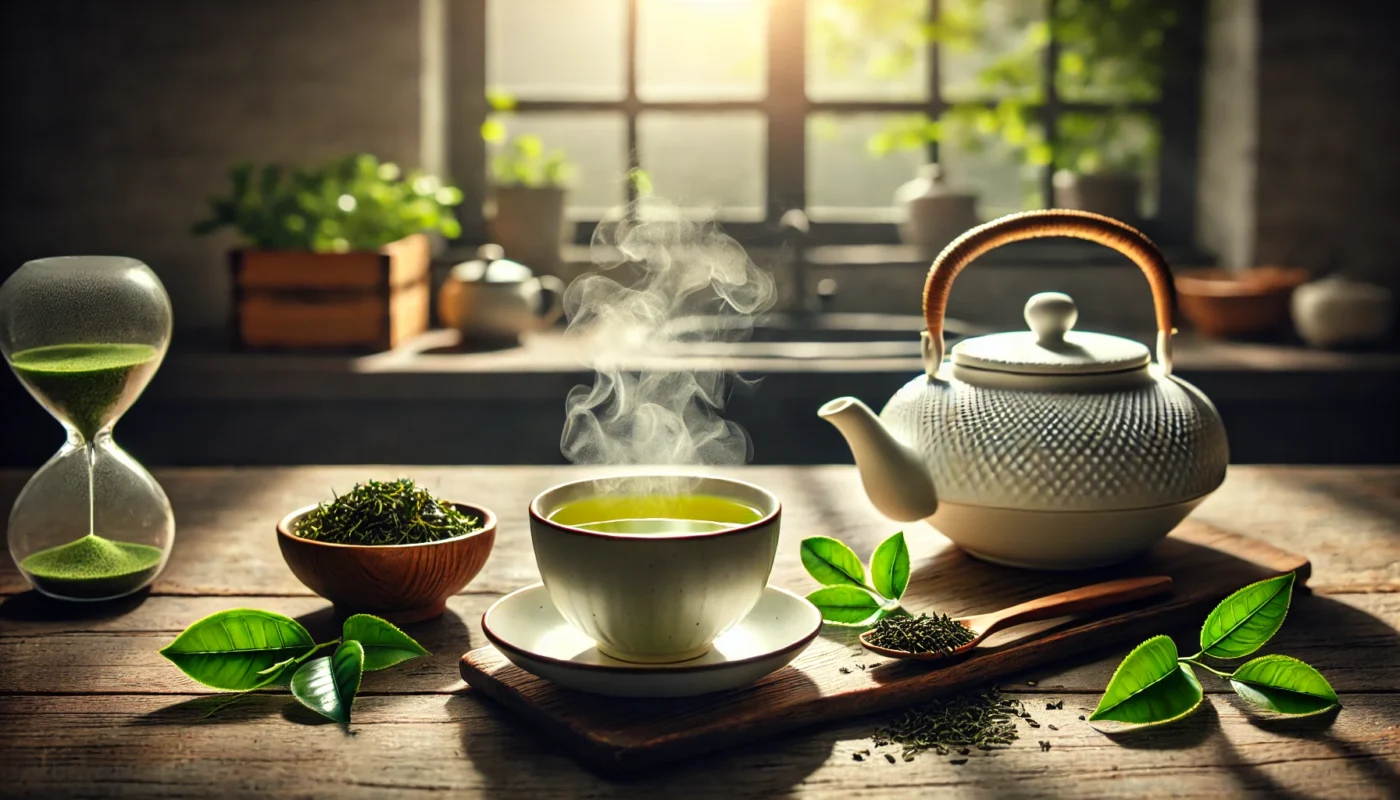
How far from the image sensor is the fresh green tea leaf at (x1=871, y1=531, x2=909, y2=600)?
939mm

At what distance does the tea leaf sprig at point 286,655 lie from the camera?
79 centimetres

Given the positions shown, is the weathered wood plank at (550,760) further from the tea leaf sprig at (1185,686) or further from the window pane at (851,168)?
the window pane at (851,168)

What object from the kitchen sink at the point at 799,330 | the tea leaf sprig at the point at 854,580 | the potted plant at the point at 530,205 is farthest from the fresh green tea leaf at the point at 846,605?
the potted plant at the point at 530,205

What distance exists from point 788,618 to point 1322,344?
6.82 ft

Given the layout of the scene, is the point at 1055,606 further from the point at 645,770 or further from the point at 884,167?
the point at 884,167

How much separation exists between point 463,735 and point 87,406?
1.43 feet

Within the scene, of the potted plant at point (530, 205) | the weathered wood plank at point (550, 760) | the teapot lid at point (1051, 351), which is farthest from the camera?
the potted plant at point (530, 205)

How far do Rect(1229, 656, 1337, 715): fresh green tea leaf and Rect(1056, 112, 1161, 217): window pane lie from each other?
2.44 m

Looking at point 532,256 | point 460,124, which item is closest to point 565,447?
point 532,256

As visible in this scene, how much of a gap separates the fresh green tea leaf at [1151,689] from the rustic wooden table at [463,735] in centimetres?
1

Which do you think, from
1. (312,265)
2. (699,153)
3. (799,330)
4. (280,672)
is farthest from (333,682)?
(699,153)

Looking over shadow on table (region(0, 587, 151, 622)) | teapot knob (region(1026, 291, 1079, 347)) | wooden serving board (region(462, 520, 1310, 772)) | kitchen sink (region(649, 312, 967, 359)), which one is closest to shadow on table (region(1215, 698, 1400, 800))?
wooden serving board (region(462, 520, 1310, 772))

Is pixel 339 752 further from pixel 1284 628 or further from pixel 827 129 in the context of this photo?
pixel 827 129

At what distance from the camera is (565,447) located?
90.3 inches
